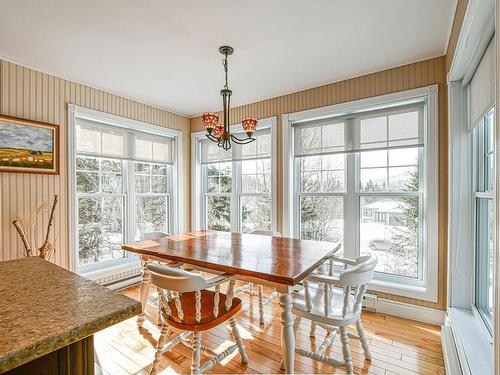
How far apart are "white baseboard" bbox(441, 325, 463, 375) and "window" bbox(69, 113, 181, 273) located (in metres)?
3.56

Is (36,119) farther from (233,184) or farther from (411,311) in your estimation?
(411,311)

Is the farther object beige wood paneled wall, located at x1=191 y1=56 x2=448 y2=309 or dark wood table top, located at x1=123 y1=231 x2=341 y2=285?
beige wood paneled wall, located at x1=191 y1=56 x2=448 y2=309

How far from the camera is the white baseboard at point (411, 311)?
2562 millimetres

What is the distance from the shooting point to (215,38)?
2244 mm

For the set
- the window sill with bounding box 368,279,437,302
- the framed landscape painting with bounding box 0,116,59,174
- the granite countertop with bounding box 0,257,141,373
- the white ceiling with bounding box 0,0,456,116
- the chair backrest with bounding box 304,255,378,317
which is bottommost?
the window sill with bounding box 368,279,437,302

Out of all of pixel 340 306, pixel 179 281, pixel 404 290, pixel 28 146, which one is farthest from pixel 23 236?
pixel 404 290

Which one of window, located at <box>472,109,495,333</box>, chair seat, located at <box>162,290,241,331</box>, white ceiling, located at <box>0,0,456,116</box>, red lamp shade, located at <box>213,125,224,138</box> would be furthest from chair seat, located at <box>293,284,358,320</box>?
white ceiling, located at <box>0,0,456,116</box>

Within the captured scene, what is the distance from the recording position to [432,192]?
258cm

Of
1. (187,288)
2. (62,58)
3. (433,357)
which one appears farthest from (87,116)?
(433,357)

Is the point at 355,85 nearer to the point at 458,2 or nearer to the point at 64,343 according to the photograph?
the point at 458,2

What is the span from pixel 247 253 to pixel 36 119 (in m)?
2.60

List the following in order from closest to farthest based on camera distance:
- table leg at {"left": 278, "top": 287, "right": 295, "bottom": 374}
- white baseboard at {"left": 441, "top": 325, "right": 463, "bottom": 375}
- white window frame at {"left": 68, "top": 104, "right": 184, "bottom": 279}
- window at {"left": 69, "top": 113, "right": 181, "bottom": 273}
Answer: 1. table leg at {"left": 278, "top": 287, "right": 295, "bottom": 374}
2. white baseboard at {"left": 441, "top": 325, "right": 463, "bottom": 375}
3. white window frame at {"left": 68, "top": 104, "right": 184, "bottom": 279}
4. window at {"left": 69, "top": 113, "right": 181, "bottom": 273}

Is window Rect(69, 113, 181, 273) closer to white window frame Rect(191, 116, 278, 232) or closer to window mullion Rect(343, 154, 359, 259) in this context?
white window frame Rect(191, 116, 278, 232)

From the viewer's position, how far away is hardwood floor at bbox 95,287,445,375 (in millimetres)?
1950
